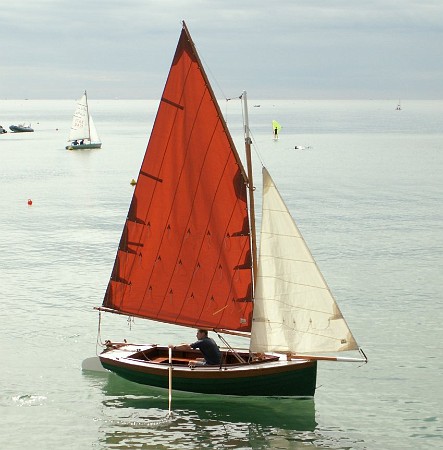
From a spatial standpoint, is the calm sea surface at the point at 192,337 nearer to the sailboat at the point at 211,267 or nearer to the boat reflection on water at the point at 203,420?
the boat reflection on water at the point at 203,420

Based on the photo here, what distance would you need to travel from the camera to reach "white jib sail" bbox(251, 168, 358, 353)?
3167 centimetres

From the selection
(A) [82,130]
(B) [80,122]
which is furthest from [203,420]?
(A) [82,130]

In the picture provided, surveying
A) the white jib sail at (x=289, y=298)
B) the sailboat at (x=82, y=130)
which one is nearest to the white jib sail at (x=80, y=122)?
the sailboat at (x=82, y=130)

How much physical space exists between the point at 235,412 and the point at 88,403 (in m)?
5.46

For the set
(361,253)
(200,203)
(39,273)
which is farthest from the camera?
(361,253)

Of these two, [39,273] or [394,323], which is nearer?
[394,323]

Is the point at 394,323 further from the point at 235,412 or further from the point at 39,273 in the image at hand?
the point at 39,273

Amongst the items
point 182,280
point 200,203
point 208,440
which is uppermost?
point 200,203

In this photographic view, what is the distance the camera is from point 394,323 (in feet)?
151

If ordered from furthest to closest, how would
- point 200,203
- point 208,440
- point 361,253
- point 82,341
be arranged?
point 361,253 → point 82,341 → point 200,203 → point 208,440

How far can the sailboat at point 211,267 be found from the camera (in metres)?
32.0

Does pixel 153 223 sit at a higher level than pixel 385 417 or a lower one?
higher

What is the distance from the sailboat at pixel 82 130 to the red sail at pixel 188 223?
11453cm

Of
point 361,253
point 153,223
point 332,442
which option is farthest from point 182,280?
point 361,253
